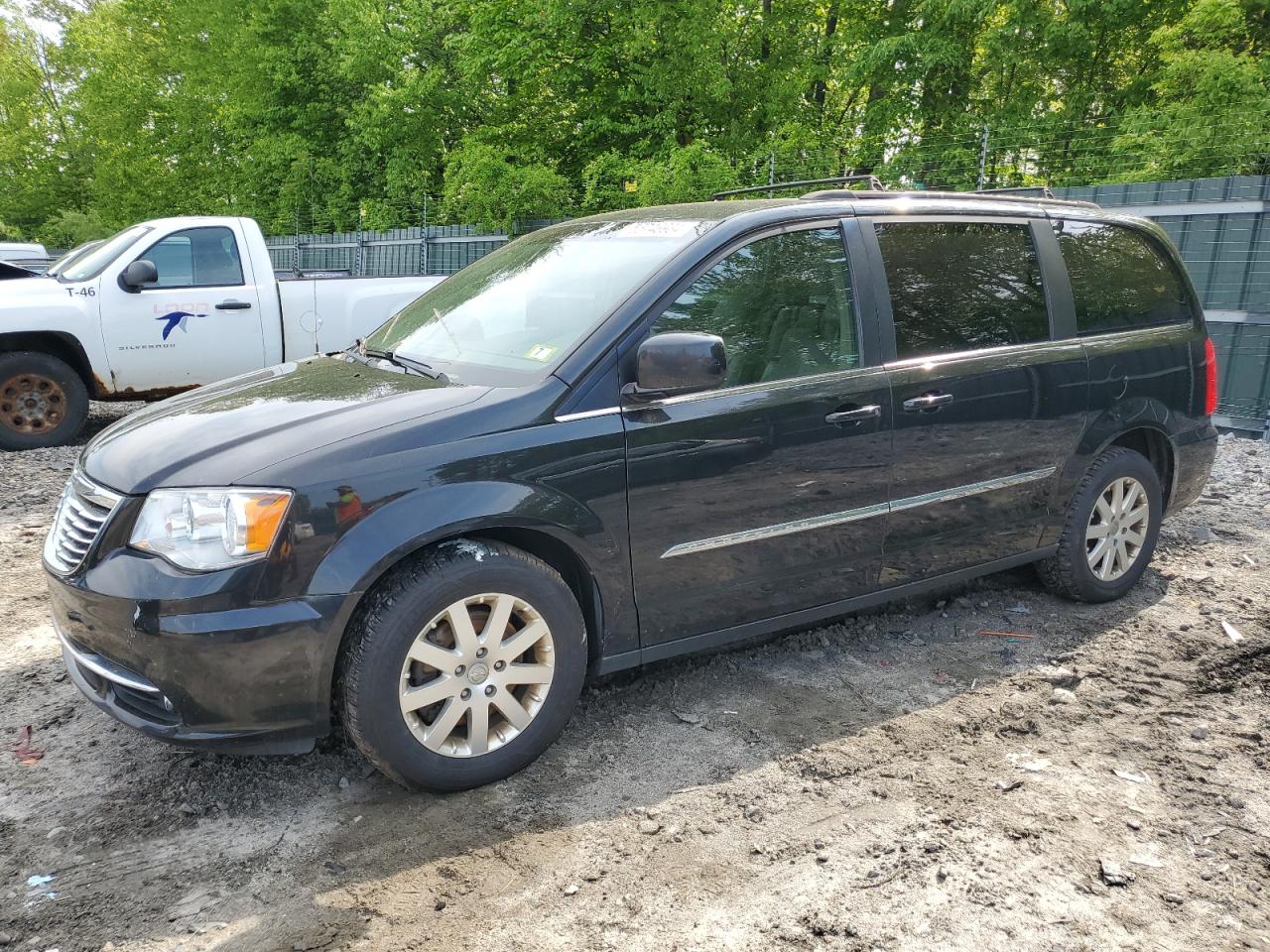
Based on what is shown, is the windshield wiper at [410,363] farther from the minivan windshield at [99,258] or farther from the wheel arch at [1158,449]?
the minivan windshield at [99,258]

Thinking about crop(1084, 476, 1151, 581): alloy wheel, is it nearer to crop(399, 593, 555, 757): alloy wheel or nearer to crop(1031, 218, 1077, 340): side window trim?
crop(1031, 218, 1077, 340): side window trim

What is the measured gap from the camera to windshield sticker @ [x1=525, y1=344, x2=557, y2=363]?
3334 millimetres

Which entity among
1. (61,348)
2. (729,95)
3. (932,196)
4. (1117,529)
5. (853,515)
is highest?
(729,95)

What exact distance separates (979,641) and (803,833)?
1.83m

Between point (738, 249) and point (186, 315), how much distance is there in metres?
6.42

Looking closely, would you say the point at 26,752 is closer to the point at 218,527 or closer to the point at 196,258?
the point at 218,527

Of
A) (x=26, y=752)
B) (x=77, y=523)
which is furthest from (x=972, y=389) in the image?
(x=26, y=752)

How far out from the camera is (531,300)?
3.74 metres

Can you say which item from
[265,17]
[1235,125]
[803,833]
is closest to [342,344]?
[803,833]

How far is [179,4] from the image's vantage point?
25859 mm

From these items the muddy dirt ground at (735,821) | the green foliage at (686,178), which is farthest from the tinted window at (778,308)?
the green foliage at (686,178)

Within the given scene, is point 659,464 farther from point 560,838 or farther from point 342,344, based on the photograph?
point 342,344

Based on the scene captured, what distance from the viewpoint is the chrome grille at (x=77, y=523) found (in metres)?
2.96

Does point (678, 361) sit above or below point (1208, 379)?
above
